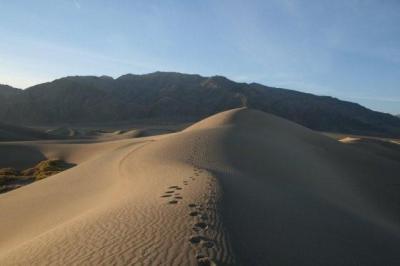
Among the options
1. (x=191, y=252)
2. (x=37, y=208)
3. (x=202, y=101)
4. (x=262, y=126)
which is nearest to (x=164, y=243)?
(x=191, y=252)

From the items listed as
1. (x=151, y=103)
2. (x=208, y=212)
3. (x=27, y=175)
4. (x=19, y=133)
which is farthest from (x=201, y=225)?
(x=151, y=103)

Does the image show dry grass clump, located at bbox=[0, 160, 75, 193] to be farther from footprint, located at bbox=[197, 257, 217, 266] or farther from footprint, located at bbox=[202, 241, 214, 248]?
footprint, located at bbox=[197, 257, 217, 266]

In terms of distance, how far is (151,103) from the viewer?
127250 mm

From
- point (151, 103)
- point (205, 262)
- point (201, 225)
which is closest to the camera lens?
point (205, 262)

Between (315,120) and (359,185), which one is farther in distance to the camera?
(315,120)

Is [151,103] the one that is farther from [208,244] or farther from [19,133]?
[208,244]

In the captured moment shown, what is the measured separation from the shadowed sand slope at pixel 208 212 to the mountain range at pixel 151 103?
3656 inches

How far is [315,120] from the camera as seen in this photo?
124500 mm

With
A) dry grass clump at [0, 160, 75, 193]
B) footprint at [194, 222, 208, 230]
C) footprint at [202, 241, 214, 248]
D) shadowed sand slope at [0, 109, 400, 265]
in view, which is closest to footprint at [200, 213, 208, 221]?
shadowed sand slope at [0, 109, 400, 265]

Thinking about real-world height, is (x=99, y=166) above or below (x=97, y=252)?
below

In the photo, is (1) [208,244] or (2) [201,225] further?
(2) [201,225]

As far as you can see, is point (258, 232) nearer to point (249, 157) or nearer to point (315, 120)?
point (249, 157)

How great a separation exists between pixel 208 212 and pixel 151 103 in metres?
121

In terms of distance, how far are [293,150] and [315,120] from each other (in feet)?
347
